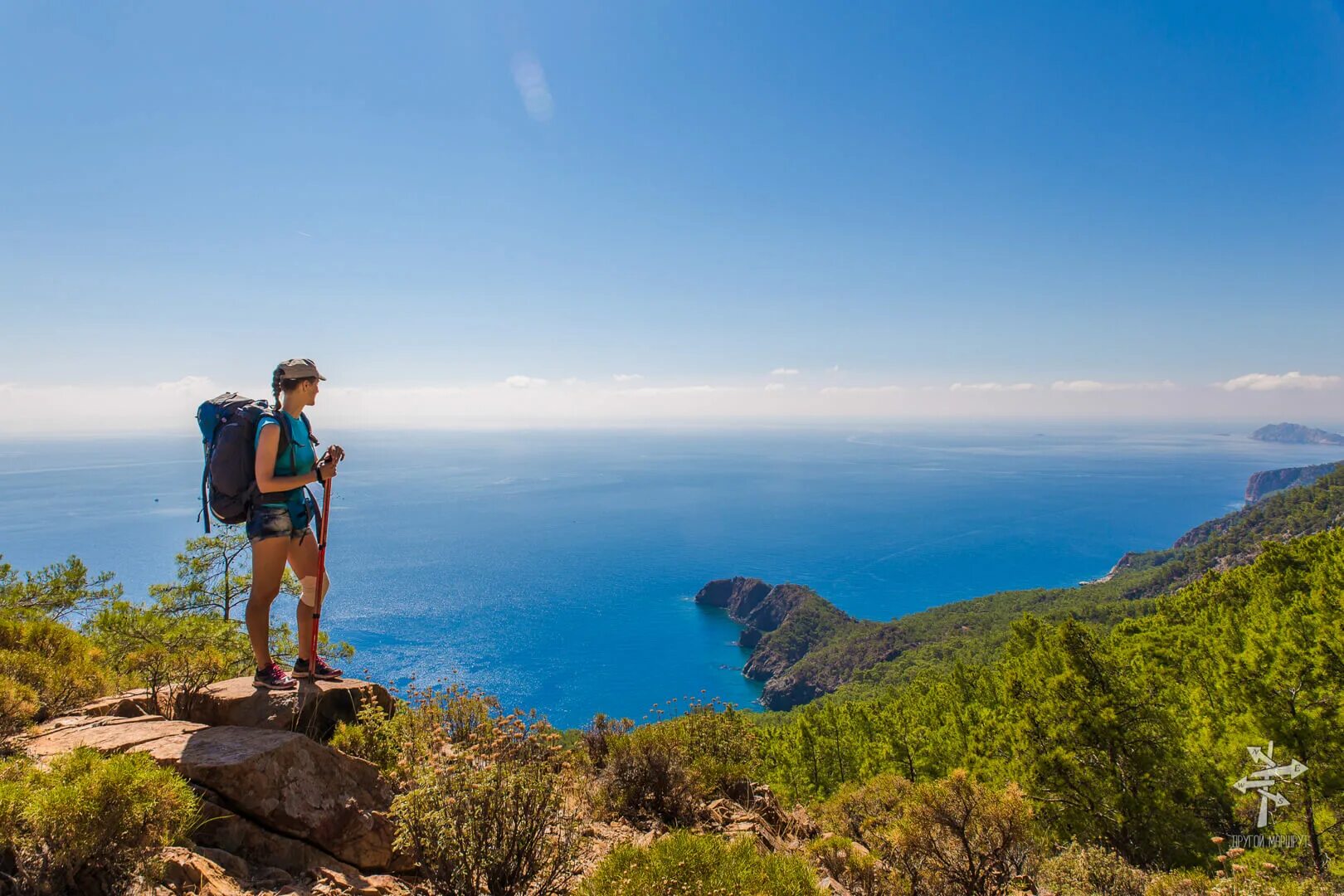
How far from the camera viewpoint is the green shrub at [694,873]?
307cm

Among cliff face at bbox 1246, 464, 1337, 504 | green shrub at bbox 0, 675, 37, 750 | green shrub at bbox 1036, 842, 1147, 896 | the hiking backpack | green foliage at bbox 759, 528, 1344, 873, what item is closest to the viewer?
green shrub at bbox 0, 675, 37, 750

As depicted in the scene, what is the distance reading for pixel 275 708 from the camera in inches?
163

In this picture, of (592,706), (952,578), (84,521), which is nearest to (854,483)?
(952,578)

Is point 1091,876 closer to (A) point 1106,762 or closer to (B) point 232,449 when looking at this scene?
(A) point 1106,762

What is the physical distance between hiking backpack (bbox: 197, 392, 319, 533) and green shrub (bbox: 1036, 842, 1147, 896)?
877cm

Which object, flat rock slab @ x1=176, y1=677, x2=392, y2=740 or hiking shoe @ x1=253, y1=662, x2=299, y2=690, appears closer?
flat rock slab @ x1=176, y1=677, x2=392, y2=740

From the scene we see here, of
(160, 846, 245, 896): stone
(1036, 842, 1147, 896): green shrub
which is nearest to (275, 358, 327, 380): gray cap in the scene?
(160, 846, 245, 896): stone

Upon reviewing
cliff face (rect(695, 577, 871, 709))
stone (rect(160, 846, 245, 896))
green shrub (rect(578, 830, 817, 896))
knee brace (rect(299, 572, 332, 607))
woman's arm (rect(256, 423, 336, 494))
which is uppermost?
woman's arm (rect(256, 423, 336, 494))

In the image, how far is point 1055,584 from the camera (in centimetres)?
9006

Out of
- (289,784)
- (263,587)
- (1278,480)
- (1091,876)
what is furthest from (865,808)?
(1278,480)

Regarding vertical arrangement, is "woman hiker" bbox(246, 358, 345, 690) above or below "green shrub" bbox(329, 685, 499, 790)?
above

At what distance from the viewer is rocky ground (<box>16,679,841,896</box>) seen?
306 cm

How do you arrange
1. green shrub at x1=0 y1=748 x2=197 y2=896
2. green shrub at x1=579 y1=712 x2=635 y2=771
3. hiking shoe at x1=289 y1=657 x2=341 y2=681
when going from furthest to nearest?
green shrub at x1=579 y1=712 x2=635 y2=771 → hiking shoe at x1=289 y1=657 x2=341 y2=681 → green shrub at x1=0 y1=748 x2=197 y2=896

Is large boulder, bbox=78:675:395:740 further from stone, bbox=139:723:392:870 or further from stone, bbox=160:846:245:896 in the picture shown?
stone, bbox=160:846:245:896
